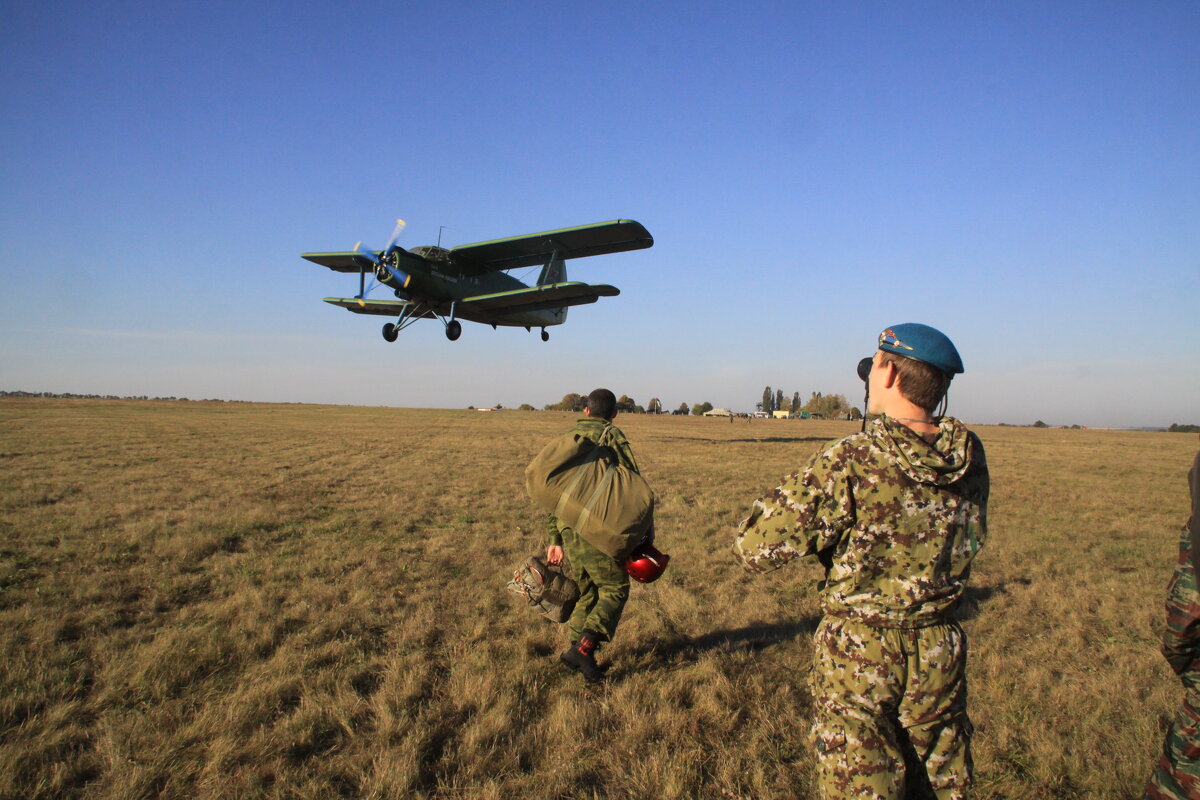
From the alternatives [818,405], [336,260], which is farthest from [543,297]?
[818,405]

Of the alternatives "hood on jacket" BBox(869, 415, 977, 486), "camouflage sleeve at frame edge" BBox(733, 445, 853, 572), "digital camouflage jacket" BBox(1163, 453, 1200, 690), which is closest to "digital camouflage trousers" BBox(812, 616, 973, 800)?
"camouflage sleeve at frame edge" BBox(733, 445, 853, 572)

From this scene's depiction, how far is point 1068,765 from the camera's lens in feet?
11.7

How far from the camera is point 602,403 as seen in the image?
4.66 m

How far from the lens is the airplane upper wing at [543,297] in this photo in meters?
20.0

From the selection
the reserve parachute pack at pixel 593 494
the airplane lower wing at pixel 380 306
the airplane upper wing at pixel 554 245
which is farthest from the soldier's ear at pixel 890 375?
the airplane lower wing at pixel 380 306

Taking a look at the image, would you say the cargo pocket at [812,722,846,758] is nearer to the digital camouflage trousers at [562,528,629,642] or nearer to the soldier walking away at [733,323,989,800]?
the soldier walking away at [733,323,989,800]

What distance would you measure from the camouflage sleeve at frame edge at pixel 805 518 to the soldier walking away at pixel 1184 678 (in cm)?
126

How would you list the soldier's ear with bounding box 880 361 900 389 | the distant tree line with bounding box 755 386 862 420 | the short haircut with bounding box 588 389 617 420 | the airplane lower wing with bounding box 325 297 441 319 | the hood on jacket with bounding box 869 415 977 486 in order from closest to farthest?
the hood on jacket with bounding box 869 415 977 486, the soldier's ear with bounding box 880 361 900 389, the short haircut with bounding box 588 389 617 420, the airplane lower wing with bounding box 325 297 441 319, the distant tree line with bounding box 755 386 862 420

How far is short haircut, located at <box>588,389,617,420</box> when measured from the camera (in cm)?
466

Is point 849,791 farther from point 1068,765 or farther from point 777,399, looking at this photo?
point 777,399

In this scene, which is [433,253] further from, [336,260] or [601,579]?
[601,579]

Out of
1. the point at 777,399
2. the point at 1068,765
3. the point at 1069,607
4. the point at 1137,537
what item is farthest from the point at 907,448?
the point at 777,399

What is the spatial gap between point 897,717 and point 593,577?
2.47 m

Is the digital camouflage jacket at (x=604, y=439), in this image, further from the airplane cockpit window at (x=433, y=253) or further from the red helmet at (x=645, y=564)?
the airplane cockpit window at (x=433, y=253)
